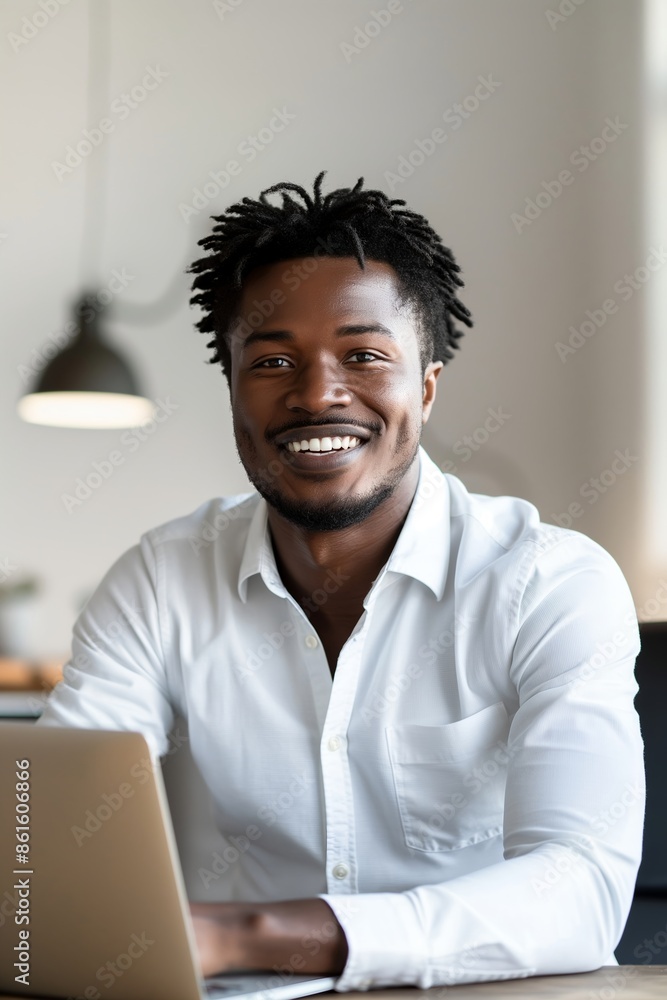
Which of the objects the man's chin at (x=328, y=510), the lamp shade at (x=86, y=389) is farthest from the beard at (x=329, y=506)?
the lamp shade at (x=86, y=389)

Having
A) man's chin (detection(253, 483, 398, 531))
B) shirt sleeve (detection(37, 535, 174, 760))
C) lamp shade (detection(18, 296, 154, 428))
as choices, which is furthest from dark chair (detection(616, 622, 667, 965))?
lamp shade (detection(18, 296, 154, 428))

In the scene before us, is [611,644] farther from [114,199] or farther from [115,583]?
[114,199]

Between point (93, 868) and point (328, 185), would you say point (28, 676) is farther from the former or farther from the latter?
point (93, 868)

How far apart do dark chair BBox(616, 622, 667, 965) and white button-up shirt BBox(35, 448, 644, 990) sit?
0.08 m

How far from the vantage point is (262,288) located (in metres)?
1.43

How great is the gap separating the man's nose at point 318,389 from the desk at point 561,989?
2.31ft

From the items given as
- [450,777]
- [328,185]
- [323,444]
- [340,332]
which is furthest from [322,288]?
[328,185]

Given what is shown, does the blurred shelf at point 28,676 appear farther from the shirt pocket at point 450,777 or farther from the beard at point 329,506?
the shirt pocket at point 450,777

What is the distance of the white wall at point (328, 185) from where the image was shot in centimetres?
337

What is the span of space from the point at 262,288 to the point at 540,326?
84.5 inches

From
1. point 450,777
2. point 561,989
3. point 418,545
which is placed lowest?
point 561,989

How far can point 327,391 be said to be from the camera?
135 cm

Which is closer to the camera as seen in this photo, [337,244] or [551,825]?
[551,825]

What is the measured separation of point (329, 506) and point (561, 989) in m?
0.68
